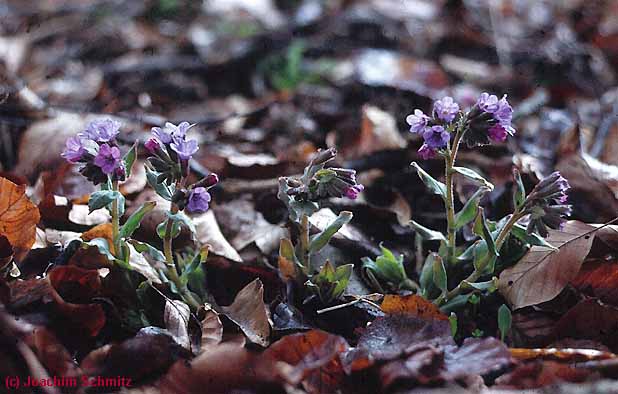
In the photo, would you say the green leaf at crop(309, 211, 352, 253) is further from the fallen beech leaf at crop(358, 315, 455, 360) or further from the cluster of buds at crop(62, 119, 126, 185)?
the cluster of buds at crop(62, 119, 126, 185)

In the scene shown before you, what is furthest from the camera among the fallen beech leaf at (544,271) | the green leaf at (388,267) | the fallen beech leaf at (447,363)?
the green leaf at (388,267)

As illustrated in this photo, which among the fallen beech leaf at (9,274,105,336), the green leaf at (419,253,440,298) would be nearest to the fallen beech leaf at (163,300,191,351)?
the fallen beech leaf at (9,274,105,336)

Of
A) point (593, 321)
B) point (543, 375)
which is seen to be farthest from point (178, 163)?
point (593, 321)

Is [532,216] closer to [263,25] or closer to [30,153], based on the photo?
[30,153]

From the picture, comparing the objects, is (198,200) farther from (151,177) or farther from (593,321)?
(593,321)

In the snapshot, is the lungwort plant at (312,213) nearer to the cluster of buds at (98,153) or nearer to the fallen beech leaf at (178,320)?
the fallen beech leaf at (178,320)

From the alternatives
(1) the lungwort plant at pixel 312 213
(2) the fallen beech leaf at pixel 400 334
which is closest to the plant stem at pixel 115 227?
(1) the lungwort plant at pixel 312 213
